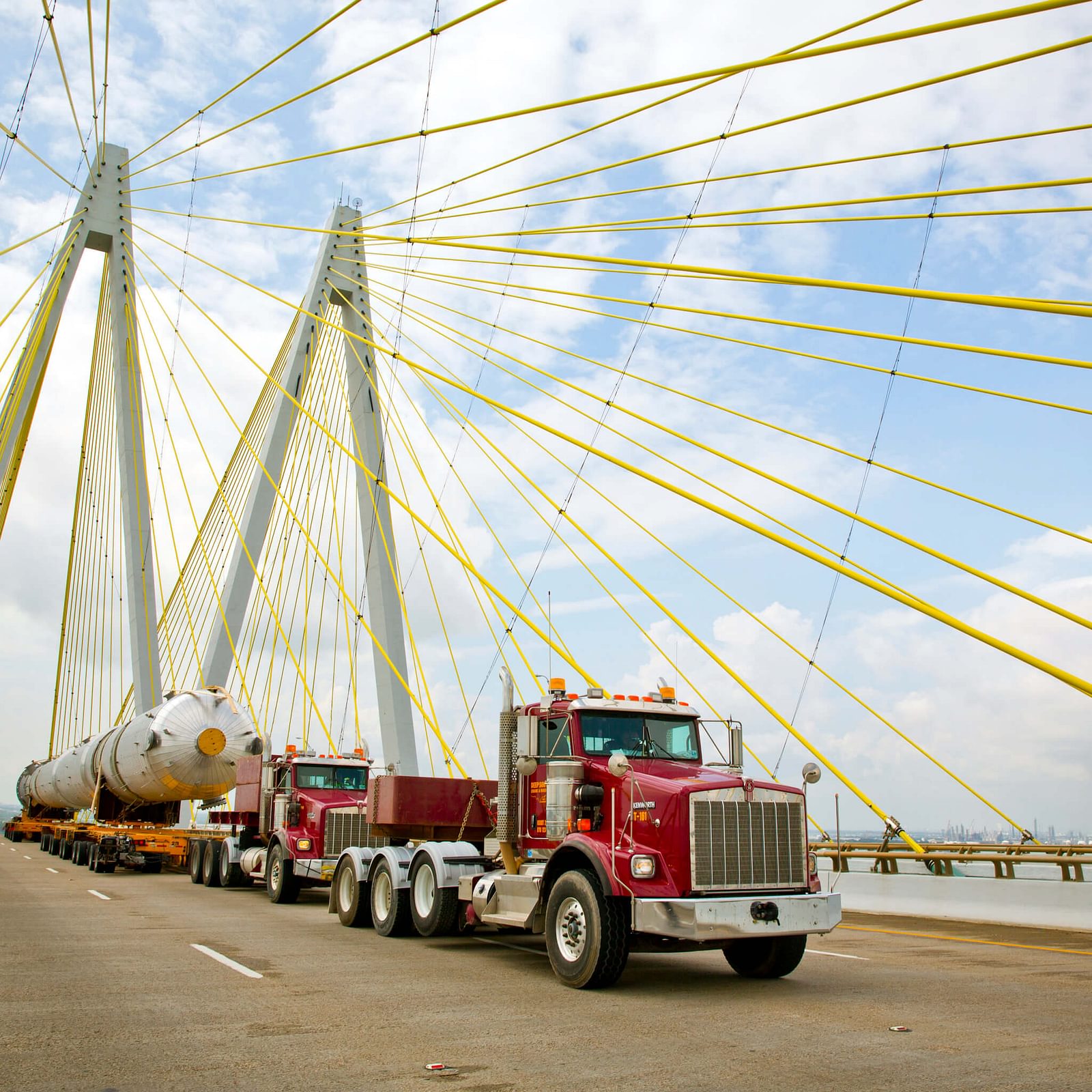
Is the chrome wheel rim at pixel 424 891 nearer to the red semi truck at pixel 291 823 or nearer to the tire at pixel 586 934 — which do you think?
the red semi truck at pixel 291 823

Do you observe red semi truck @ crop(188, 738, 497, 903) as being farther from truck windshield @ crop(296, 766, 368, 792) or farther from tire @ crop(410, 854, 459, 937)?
tire @ crop(410, 854, 459, 937)

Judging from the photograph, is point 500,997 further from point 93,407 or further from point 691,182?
point 93,407

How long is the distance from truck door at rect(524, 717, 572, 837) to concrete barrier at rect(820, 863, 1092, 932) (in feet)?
14.7

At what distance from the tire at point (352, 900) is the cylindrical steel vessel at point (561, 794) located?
4286 millimetres

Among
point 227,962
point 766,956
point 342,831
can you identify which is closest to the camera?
point 766,956

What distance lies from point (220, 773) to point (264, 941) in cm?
1334

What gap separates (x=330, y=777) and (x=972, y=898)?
10.3m

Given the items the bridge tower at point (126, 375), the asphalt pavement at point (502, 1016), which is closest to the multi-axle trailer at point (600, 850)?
the asphalt pavement at point (502, 1016)

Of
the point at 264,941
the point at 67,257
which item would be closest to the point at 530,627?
the point at 264,941

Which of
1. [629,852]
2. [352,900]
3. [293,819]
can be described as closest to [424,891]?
[352,900]

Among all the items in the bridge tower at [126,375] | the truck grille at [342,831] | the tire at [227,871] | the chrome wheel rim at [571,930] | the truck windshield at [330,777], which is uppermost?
the bridge tower at [126,375]

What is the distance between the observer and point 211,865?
2114 centimetres

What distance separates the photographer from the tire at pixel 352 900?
1356 centimetres

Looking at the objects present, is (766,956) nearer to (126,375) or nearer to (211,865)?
(211,865)
